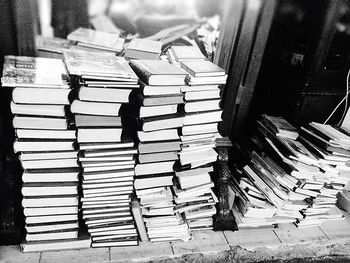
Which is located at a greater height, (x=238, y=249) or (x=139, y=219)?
(x=139, y=219)

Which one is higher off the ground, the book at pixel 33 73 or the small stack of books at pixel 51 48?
the book at pixel 33 73

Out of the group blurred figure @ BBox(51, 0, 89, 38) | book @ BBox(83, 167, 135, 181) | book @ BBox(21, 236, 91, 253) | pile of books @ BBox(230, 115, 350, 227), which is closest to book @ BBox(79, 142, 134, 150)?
book @ BBox(83, 167, 135, 181)

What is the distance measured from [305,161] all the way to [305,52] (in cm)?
112

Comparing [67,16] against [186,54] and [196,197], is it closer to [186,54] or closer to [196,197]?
[186,54]

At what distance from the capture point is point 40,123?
2.14 m

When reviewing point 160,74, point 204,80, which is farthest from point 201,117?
point 160,74

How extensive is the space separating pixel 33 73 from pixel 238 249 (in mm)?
2280

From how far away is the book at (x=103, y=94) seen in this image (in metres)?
2.09

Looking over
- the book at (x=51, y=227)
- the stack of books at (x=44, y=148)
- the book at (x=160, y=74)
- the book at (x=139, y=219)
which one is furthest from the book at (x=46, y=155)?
the book at (x=160, y=74)

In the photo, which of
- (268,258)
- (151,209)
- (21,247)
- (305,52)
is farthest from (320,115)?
(21,247)

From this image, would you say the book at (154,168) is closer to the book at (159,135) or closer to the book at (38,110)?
the book at (159,135)

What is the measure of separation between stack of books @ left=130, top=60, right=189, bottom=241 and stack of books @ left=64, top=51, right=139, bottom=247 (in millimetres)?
106

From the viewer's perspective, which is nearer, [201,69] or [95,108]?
[95,108]

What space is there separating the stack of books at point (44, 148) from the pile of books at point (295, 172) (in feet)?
5.35
